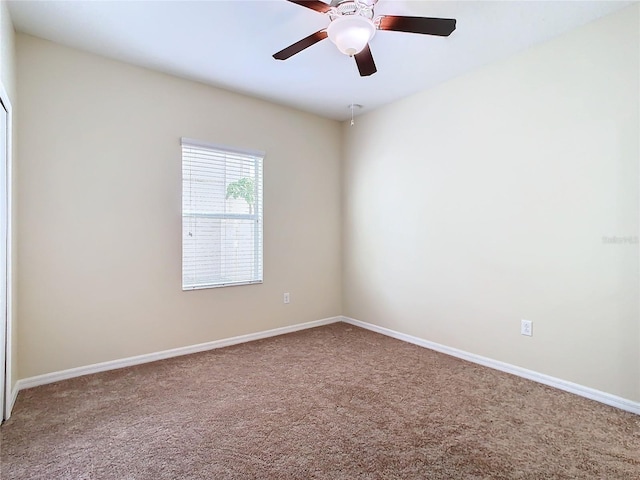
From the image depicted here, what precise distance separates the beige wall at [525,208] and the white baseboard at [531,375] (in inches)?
1.9

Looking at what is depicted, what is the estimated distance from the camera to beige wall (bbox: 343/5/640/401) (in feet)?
7.47

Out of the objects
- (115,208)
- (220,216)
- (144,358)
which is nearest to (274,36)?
(220,216)

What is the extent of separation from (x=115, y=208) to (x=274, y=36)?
1.88 metres

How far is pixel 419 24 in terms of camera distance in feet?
6.18

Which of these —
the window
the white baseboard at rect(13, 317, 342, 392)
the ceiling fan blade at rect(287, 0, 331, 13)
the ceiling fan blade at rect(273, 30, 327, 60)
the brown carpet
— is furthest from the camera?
the window

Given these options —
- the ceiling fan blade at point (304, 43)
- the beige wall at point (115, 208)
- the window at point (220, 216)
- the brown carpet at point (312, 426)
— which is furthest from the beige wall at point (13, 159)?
the ceiling fan blade at point (304, 43)

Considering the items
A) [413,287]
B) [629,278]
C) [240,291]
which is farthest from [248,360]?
[629,278]

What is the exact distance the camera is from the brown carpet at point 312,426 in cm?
167

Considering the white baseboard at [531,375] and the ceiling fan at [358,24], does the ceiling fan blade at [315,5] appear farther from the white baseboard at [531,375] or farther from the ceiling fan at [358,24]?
the white baseboard at [531,375]

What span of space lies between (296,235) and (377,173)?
1187 millimetres

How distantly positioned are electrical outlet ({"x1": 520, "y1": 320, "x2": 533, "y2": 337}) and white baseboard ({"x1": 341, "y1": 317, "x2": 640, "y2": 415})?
289 mm

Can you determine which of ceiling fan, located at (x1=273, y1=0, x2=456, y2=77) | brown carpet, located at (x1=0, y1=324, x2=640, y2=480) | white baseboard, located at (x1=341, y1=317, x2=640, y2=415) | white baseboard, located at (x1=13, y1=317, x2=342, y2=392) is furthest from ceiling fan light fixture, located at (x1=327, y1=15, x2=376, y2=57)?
white baseboard, located at (x1=13, y1=317, x2=342, y2=392)

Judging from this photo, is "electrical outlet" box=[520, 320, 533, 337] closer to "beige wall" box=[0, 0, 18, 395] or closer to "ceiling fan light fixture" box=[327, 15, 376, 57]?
"ceiling fan light fixture" box=[327, 15, 376, 57]

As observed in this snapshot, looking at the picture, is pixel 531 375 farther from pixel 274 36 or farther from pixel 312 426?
pixel 274 36
